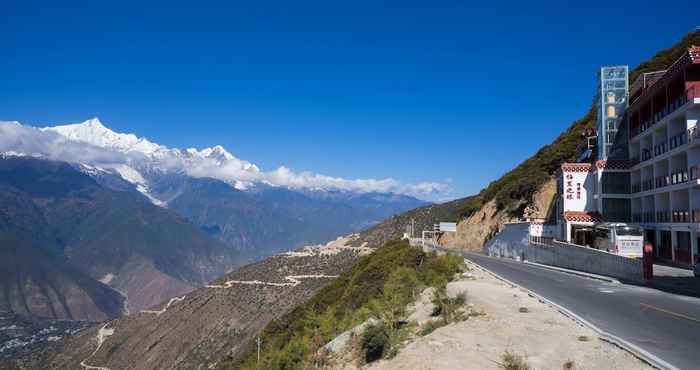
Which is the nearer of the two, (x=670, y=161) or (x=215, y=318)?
(x=670, y=161)

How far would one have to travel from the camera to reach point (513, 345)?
11.9 meters

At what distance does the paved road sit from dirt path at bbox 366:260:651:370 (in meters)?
0.89

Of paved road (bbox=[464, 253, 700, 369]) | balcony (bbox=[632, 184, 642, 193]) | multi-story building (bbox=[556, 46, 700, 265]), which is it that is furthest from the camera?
balcony (bbox=[632, 184, 642, 193])

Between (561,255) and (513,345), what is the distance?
83.0 ft

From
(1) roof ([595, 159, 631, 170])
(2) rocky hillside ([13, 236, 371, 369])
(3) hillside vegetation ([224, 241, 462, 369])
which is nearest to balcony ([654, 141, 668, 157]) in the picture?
(1) roof ([595, 159, 631, 170])

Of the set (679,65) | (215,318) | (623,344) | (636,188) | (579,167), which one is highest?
(679,65)

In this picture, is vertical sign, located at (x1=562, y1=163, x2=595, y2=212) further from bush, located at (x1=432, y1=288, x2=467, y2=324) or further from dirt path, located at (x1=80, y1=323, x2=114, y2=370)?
dirt path, located at (x1=80, y1=323, x2=114, y2=370)

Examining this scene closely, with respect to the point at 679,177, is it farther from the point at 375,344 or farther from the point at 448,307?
the point at 375,344

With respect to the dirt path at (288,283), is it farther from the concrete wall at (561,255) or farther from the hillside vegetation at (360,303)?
the hillside vegetation at (360,303)

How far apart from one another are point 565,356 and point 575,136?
5067cm

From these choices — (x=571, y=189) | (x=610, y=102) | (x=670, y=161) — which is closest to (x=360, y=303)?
(x=670, y=161)

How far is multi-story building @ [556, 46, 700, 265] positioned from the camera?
29172mm

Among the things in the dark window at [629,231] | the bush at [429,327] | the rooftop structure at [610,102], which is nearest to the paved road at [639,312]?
the bush at [429,327]

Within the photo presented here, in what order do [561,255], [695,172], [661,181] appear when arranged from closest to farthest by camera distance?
[695,172] < [661,181] < [561,255]
